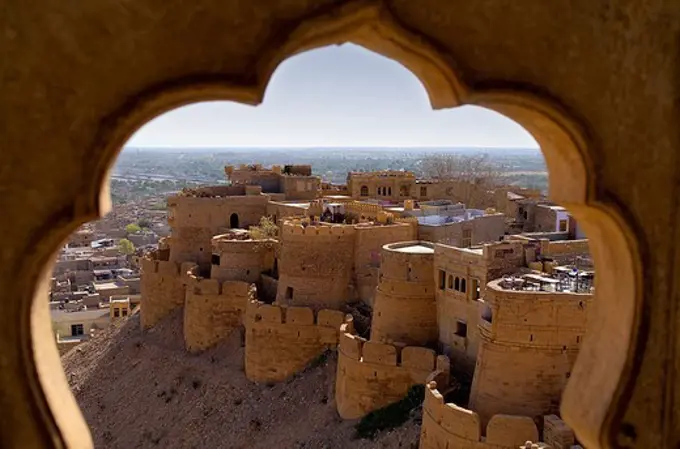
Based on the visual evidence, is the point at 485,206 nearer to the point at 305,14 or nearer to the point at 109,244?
the point at 305,14

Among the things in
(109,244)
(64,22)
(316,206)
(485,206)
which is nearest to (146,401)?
(316,206)

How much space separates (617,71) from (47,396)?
2.75m

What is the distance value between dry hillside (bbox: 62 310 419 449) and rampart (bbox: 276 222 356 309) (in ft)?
5.87

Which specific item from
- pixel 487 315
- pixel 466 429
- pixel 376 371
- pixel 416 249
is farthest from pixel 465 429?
pixel 416 249

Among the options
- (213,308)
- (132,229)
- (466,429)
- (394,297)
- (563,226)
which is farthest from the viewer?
(132,229)

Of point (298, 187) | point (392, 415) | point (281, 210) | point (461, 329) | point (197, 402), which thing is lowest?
point (197, 402)

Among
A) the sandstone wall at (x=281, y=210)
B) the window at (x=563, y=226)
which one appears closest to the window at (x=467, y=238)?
the window at (x=563, y=226)

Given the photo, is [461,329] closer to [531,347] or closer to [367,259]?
[531,347]

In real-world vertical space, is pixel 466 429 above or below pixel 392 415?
above

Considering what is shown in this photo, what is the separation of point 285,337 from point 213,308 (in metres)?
3.52

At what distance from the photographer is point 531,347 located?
1110cm

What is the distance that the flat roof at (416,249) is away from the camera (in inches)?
618

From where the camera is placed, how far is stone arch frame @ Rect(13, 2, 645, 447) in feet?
9.41

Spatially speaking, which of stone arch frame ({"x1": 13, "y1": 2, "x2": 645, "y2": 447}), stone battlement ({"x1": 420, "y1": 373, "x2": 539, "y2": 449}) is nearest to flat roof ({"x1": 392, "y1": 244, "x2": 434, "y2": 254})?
stone battlement ({"x1": 420, "y1": 373, "x2": 539, "y2": 449})
